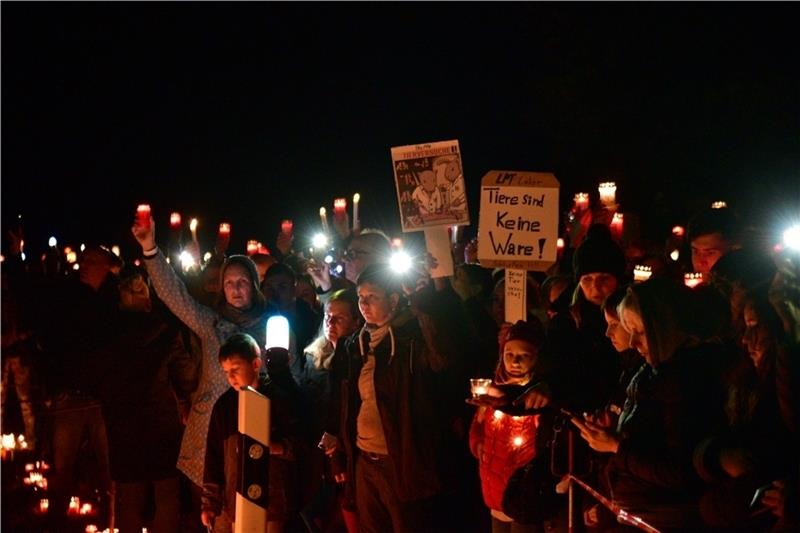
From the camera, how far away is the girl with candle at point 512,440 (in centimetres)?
565

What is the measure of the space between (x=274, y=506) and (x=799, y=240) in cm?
362

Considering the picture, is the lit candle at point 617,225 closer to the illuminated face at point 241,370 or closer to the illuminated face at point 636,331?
the illuminated face at point 241,370

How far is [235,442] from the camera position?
240 inches

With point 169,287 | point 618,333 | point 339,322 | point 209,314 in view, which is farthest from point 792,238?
point 169,287

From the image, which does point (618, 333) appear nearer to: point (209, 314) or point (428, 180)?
point (428, 180)

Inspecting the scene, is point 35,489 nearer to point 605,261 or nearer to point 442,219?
point 442,219

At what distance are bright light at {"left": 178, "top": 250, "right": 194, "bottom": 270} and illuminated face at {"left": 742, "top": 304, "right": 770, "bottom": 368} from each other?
33.0 ft

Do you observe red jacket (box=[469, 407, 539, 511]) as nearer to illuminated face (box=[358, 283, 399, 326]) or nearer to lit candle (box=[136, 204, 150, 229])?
illuminated face (box=[358, 283, 399, 326])

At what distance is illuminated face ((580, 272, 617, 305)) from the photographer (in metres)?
6.77

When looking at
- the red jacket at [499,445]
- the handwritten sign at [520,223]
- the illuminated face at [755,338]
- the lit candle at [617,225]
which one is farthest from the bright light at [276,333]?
the lit candle at [617,225]

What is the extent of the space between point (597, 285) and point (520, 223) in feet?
2.49

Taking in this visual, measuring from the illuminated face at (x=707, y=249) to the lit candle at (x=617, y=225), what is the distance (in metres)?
4.28

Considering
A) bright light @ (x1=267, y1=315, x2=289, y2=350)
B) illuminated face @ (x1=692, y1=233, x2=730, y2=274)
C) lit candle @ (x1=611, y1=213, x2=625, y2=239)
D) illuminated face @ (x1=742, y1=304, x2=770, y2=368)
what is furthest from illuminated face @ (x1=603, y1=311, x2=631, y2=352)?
lit candle @ (x1=611, y1=213, x2=625, y2=239)

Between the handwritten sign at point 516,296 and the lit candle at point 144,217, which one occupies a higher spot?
the lit candle at point 144,217
